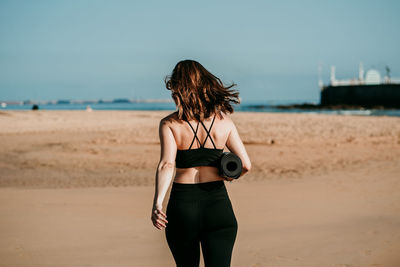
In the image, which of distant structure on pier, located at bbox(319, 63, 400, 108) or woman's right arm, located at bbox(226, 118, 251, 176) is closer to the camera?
woman's right arm, located at bbox(226, 118, 251, 176)

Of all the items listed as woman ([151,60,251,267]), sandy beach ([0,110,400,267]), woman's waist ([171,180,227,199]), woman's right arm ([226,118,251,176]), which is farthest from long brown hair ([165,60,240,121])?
sandy beach ([0,110,400,267])

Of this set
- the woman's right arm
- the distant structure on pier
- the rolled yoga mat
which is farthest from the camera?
the distant structure on pier

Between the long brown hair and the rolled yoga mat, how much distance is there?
0.89 ft

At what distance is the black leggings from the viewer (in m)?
2.56

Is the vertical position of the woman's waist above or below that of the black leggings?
above

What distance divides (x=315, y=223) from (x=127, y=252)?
8.83 feet

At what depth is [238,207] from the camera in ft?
23.2

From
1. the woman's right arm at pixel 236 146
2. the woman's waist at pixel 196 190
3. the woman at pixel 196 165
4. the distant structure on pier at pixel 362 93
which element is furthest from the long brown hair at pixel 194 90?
the distant structure on pier at pixel 362 93

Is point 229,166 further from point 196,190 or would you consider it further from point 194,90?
point 194,90

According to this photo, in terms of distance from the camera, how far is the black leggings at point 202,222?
101 inches

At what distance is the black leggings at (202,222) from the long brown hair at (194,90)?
0.43m

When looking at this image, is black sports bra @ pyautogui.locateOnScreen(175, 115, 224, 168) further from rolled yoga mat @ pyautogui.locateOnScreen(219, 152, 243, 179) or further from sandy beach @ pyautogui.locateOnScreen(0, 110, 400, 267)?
sandy beach @ pyautogui.locateOnScreen(0, 110, 400, 267)

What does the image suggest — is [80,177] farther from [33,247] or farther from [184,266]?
[184,266]

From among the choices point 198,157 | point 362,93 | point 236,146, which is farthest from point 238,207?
point 362,93
